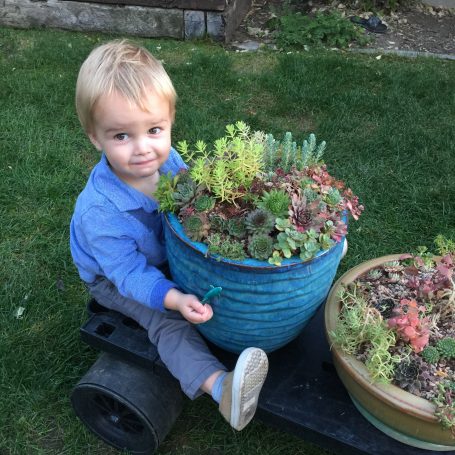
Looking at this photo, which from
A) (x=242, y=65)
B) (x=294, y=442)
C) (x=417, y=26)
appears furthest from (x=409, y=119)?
(x=294, y=442)

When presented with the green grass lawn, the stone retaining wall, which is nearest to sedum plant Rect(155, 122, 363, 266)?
the green grass lawn

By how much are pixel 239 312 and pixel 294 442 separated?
0.74 metres

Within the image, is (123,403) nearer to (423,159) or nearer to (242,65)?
(423,159)

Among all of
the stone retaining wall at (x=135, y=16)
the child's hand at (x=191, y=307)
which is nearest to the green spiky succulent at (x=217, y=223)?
the child's hand at (x=191, y=307)

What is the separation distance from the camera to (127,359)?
1894 millimetres

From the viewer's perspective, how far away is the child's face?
5.45 feet

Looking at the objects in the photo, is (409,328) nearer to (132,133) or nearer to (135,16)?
(132,133)

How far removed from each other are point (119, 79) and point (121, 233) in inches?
18.4

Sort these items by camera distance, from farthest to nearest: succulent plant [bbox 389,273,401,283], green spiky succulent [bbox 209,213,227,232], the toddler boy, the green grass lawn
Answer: the green grass lawn < succulent plant [bbox 389,273,401,283] < the toddler boy < green spiky succulent [bbox 209,213,227,232]

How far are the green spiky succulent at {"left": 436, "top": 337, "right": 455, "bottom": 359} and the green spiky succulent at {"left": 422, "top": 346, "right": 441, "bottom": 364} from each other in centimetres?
1

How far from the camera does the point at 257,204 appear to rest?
1.55 meters

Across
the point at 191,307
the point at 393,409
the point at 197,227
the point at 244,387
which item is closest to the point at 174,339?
the point at 191,307

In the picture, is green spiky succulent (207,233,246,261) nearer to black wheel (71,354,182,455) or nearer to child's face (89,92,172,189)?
child's face (89,92,172,189)

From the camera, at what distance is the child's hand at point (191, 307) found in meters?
1.60
